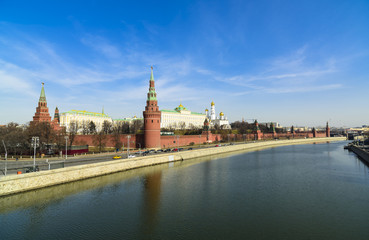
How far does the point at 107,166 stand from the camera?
2952 centimetres

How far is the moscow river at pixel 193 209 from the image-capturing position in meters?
13.5

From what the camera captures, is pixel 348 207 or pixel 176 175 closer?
pixel 348 207

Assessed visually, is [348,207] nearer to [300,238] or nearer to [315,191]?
[315,191]

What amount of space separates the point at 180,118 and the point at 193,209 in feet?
379

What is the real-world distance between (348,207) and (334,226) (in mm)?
4375

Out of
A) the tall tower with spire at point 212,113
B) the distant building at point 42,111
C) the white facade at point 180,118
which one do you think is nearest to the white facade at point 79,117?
the white facade at point 180,118

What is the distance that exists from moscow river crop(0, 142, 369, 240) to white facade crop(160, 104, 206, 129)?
9745 centimetres

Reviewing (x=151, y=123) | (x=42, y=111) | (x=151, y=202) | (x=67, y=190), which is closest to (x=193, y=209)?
(x=151, y=202)

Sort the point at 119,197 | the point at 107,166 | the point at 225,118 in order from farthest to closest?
the point at 225,118 → the point at 107,166 → the point at 119,197

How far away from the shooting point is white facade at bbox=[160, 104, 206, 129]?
410 feet

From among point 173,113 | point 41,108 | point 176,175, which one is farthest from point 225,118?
point 176,175

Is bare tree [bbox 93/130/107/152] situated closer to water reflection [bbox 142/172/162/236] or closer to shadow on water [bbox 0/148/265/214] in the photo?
shadow on water [bbox 0/148/265/214]

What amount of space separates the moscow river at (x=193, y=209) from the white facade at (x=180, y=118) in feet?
320

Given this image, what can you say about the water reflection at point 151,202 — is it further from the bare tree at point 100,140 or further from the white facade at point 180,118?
the white facade at point 180,118
